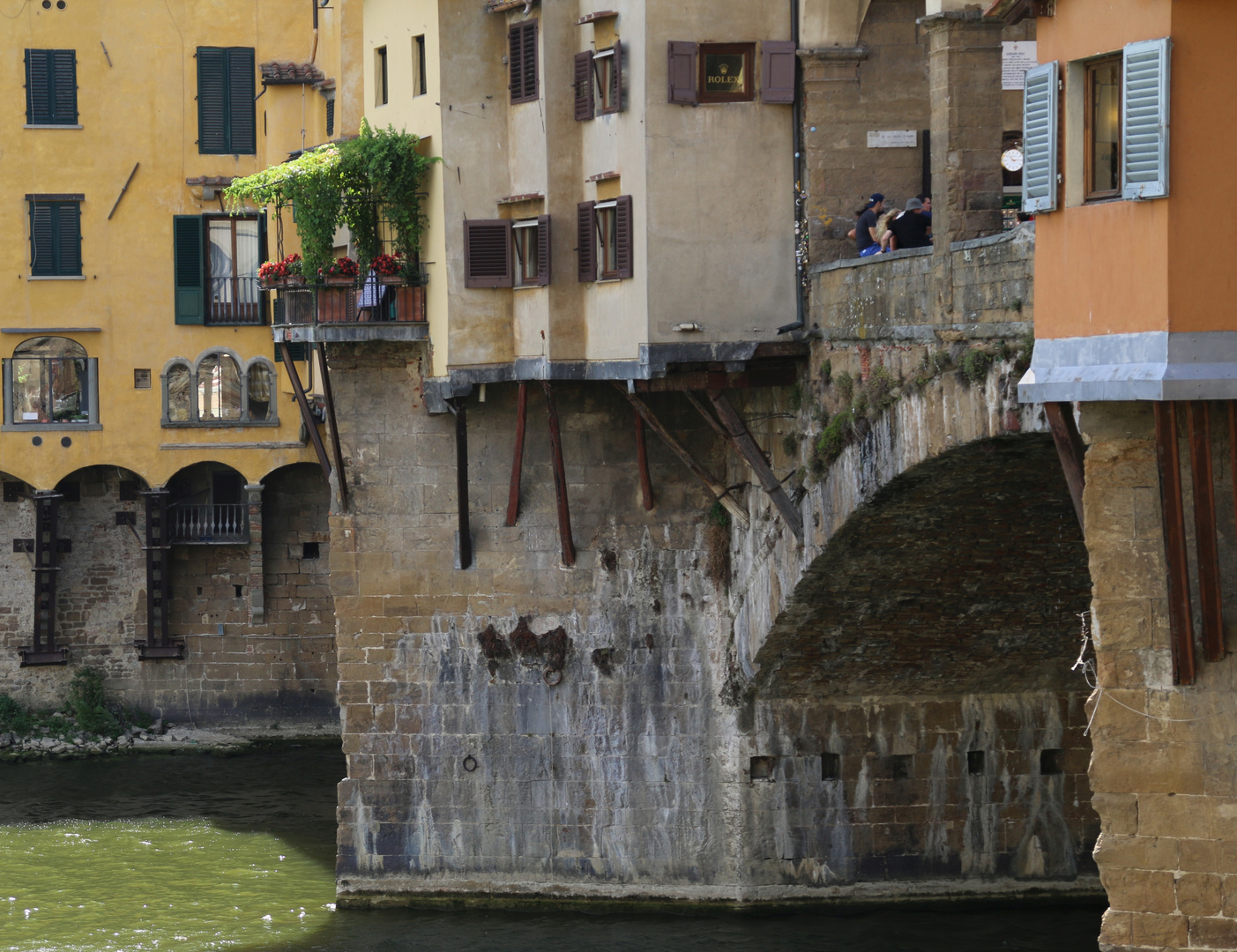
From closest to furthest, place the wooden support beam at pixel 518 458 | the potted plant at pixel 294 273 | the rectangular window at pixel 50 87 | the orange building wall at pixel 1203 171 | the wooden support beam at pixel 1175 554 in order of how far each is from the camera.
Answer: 1. the orange building wall at pixel 1203 171
2. the wooden support beam at pixel 1175 554
3. the wooden support beam at pixel 518 458
4. the potted plant at pixel 294 273
5. the rectangular window at pixel 50 87

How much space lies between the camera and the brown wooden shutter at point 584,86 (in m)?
20.5

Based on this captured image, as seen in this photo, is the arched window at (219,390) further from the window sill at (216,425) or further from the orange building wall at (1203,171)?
the orange building wall at (1203,171)

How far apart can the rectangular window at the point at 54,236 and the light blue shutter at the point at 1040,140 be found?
77.0 ft

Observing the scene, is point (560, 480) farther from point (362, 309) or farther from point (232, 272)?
point (232, 272)

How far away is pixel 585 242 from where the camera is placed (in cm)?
2081

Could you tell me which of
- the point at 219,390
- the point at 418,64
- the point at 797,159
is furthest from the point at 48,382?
the point at 797,159

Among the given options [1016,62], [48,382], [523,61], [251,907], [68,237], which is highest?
[523,61]

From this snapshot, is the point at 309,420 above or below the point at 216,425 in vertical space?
above

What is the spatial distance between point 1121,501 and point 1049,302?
1303mm

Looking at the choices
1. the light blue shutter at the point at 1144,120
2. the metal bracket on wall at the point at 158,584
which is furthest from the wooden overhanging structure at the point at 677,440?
the metal bracket on wall at the point at 158,584

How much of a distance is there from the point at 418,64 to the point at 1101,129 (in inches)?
481

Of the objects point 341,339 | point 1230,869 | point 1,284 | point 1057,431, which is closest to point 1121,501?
point 1057,431

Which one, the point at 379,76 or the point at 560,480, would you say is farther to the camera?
the point at 379,76

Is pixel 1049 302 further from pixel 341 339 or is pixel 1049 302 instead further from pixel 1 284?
pixel 1 284
